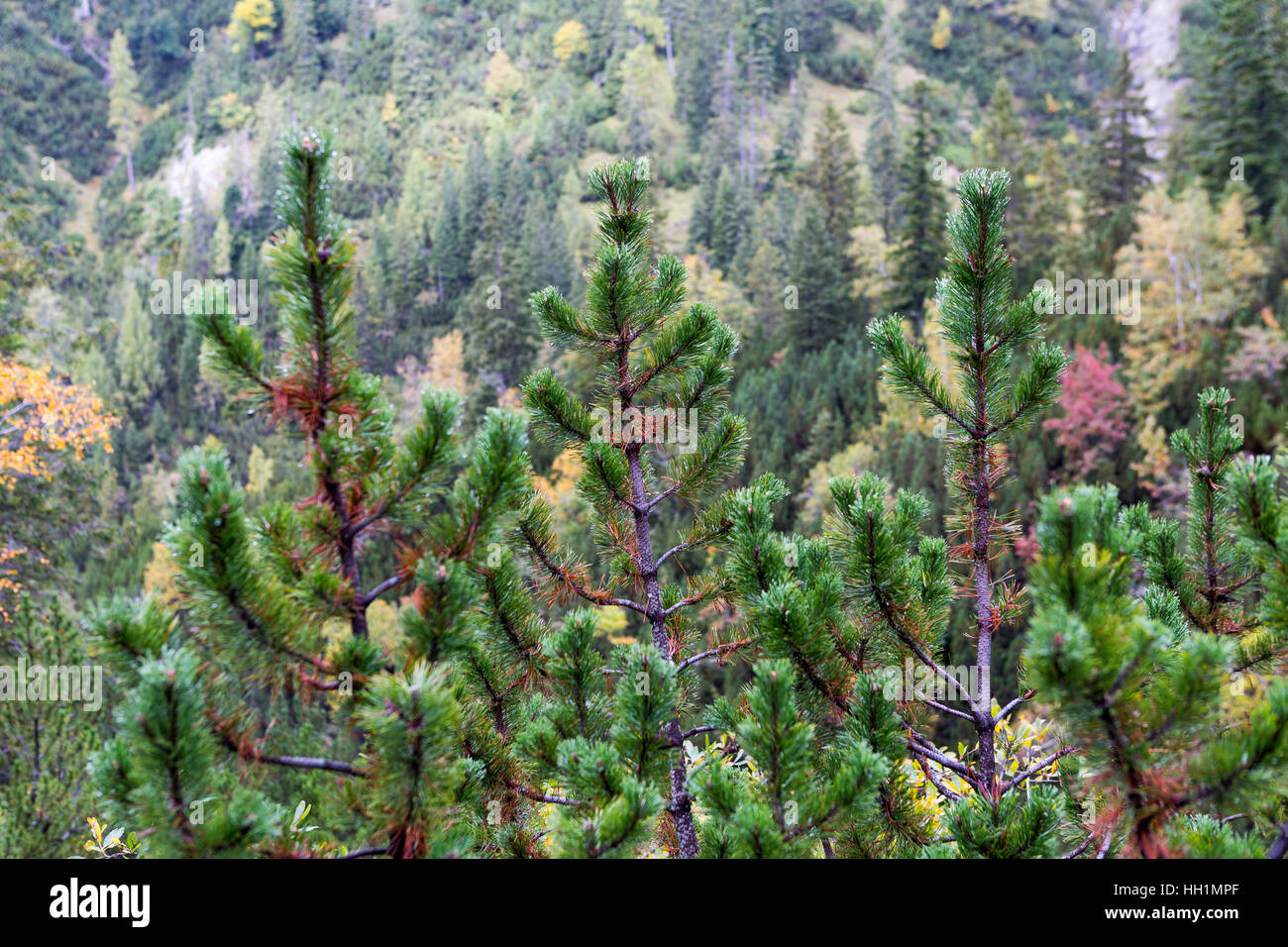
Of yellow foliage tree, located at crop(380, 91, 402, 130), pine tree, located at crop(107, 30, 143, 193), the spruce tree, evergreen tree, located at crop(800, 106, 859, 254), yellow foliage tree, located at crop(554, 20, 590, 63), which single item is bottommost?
the spruce tree

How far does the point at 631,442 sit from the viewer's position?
10.8 feet

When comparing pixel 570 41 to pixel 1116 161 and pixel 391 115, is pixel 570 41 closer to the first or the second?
pixel 391 115

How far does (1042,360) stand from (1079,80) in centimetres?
9401

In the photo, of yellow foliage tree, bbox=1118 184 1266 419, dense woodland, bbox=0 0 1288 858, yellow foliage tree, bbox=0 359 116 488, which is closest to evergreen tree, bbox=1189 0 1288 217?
dense woodland, bbox=0 0 1288 858

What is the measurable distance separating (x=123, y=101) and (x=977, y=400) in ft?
409

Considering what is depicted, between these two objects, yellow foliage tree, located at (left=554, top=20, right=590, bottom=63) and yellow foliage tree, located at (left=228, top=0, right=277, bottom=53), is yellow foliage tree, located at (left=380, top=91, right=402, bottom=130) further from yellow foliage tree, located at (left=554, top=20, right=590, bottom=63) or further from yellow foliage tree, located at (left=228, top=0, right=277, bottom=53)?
yellow foliage tree, located at (left=228, top=0, right=277, bottom=53)

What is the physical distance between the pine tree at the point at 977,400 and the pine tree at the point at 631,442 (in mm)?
663

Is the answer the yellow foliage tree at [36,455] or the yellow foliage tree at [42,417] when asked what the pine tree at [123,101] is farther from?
the yellow foliage tree at [42,417]

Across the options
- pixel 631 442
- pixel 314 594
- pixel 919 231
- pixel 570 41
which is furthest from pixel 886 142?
pixel 314 594

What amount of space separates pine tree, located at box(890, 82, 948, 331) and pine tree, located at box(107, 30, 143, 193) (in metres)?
101

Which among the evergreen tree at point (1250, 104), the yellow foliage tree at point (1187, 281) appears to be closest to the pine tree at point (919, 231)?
the yellow foliage tree at point (1187, 281)

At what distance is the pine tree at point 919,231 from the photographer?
102ft

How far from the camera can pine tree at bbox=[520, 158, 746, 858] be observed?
9.39 ft

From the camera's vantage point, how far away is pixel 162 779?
184cm
